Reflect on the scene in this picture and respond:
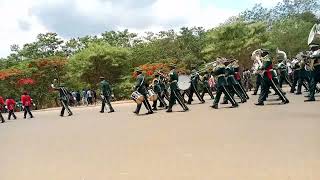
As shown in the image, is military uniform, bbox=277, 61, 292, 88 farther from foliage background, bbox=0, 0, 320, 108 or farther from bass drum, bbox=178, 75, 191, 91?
foliage background, bbox=0, 0, 320, 108

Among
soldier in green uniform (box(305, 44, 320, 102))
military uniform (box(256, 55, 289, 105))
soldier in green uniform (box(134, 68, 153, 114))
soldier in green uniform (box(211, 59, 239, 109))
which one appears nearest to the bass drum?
soldier in green uniform (box(134, 68, 153, 114))

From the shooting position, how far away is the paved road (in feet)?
22.5

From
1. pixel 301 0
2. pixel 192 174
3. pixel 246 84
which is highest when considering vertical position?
pixel 301 0

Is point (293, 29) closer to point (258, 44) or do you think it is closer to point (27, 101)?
point (258, 44)

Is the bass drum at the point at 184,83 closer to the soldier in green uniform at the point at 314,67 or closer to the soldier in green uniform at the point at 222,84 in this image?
the soldier in green uniform at the point at 222,84

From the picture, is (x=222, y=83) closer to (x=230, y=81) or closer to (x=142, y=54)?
(x=230, y=81)

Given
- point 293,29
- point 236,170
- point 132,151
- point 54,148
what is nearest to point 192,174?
point 236,170

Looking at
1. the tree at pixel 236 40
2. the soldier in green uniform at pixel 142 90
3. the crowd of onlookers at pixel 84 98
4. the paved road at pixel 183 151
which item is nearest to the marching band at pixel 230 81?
the soldier in green uniform at pixel 142 90

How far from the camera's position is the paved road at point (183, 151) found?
686 centimetres

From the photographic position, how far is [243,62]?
139 ft

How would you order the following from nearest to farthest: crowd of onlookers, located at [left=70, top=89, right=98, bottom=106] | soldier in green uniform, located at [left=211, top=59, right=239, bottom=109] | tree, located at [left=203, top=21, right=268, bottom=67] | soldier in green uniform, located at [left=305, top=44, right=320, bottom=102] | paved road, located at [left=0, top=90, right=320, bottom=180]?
paved road, located at [left=0, top=90, right=320, bottom=180]
soldier in green uniform, located at [left=305, top=44, right=320, bottom=102]
soldier in green uniform, located at [left=211, top=59, right=239, bottom=109]
crowd of onlookers, located at [left=70, top=89, right=98, bottom=106]
tree, located at [left=203, top=21, right=268, bottom=67]

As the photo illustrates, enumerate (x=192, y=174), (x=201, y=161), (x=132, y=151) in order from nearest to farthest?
(x=192, y=174)
(x=201, y=161)
(x=132, y=151)

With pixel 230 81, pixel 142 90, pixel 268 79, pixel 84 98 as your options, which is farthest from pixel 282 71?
pixel 84 98

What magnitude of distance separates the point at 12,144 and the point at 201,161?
6348mm
